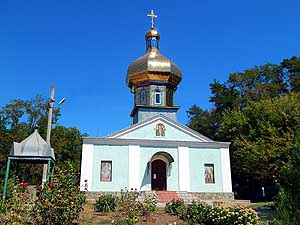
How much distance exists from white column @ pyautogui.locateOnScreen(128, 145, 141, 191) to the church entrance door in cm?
123

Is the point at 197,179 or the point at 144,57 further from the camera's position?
the point at 144,57

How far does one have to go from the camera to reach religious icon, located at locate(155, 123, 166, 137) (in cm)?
2145

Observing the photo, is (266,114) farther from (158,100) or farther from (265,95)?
(265,95)

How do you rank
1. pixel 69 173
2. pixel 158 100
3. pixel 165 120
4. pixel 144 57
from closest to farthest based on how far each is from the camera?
pixel 69 173 → pixel 165 120 → pixel 158 100 → pixel 144 57

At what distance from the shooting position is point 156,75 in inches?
995

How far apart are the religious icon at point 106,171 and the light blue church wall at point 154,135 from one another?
1.95m

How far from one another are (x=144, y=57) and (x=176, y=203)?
630 inches

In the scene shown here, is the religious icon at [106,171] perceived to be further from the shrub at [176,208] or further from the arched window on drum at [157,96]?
the shrub at [176,208]

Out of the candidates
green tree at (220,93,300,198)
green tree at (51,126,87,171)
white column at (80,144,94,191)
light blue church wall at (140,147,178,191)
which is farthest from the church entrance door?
green tree at (51,126,87,171)

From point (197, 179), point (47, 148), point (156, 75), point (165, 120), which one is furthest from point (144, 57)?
point (47, 148)

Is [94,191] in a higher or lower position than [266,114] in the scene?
lower

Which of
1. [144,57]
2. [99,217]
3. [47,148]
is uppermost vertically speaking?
[144,57]

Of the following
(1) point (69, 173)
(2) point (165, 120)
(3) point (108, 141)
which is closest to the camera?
(1) point (69, 173)

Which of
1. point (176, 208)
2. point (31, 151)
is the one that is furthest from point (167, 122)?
point (31, 151)
